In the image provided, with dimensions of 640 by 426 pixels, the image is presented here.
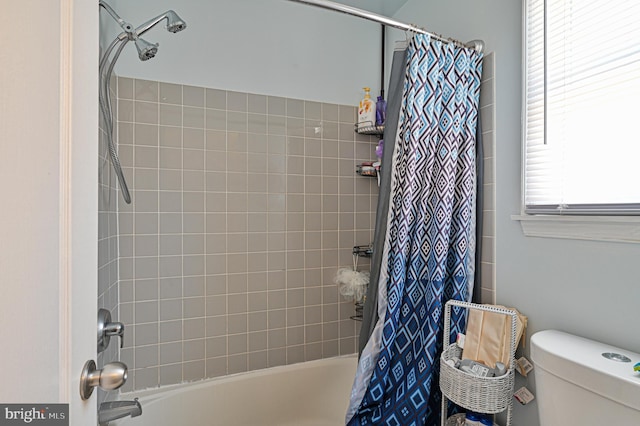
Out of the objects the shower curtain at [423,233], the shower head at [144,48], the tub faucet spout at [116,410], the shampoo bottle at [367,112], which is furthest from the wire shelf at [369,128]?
the tub faucet spout at [116,410]

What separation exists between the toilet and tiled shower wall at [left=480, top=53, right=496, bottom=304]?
1.30 ft

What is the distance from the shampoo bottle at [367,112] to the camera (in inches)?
76.8

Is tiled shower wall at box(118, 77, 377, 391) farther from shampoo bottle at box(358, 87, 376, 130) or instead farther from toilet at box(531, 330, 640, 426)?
toilet at box(531, 330, 640, 426)

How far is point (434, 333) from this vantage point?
134 centimetres

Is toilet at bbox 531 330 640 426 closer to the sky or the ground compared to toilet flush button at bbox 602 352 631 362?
closer to the ground

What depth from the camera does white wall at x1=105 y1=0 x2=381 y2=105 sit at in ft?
5.47

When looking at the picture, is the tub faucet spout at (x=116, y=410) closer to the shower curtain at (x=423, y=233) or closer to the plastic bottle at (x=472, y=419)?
the shower curtain at (x=423, y=233)

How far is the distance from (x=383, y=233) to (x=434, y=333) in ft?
1.46

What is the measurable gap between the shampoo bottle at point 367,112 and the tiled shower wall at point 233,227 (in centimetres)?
10

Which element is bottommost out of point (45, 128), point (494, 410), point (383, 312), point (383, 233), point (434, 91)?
point (494, 410)

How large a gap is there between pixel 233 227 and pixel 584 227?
1502 mm

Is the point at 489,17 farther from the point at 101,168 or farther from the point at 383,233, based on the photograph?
the point at 101,168

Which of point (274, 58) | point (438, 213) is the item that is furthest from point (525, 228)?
point (274, 58)

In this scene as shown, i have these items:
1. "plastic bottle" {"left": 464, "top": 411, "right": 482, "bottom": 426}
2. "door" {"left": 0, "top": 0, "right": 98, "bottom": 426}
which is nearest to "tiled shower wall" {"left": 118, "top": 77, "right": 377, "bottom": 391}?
"plastic bottle" {"left": 464, "top": 411, "right": 482, "bottom": 426}
